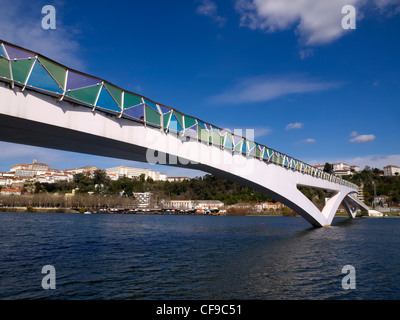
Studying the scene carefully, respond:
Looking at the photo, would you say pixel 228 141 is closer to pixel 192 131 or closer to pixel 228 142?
pixel 228 142

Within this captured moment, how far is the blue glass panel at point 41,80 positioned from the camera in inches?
436

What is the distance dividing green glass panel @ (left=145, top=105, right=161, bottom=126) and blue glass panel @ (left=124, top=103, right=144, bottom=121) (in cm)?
36

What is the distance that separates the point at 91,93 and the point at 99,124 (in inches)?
56.7

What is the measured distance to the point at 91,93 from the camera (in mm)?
→ 13219

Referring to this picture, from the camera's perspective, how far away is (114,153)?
18.1m

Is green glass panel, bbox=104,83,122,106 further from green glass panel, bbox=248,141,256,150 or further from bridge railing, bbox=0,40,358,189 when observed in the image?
green glass panel, bbox=248,141,256,150

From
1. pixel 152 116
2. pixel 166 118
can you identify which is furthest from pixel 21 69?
pixel 166 118

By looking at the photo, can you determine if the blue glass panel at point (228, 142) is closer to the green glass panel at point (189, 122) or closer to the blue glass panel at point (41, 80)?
the green glass panel at point (189, 122)

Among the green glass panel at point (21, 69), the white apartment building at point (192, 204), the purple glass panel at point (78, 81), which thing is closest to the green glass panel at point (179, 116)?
the purple glass panel at point (78, 81)

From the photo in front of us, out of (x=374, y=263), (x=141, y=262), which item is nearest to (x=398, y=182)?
(x=374, y=263)

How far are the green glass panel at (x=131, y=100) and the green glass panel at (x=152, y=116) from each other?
707 millimetres

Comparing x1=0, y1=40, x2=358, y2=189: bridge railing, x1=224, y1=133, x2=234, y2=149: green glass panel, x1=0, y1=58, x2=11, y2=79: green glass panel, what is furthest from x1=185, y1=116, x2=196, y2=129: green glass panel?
x1=0, y1=58, x2=11, y2=79: green glass panel
